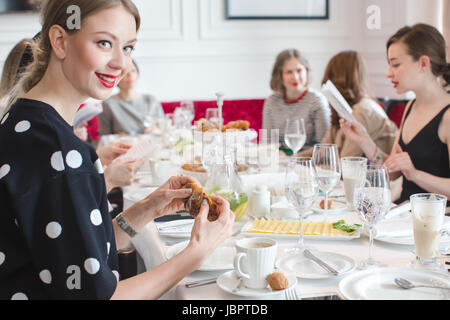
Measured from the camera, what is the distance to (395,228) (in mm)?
1365

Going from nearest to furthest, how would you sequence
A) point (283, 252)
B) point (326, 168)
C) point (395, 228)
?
point (283, 252) → point (395, 228) → point (326, 168)

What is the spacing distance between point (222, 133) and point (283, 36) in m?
3.00

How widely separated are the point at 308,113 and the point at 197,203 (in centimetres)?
275

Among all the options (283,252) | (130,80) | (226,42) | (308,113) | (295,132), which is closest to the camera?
(283,252)

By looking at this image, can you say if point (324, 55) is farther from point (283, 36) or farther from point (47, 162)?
point (47, 162)

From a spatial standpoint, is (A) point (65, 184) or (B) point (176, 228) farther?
(B) point (176, 228)

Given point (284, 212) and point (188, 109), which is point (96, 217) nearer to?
A: point (284, 212)

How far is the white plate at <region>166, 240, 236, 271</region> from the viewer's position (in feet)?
3.72

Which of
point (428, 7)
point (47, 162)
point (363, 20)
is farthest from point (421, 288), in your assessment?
point (363, 20)

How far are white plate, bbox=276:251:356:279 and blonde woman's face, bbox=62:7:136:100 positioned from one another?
1.76ft

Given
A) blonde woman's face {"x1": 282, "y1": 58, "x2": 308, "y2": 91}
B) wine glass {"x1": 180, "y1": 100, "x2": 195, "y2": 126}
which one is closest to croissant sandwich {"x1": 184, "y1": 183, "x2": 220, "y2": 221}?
wine glass {"x1": 180, "y1": 100, "x2": 195, "y2": 126}

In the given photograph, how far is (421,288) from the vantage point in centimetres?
103

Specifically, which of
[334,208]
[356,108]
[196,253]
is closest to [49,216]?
[196,253]

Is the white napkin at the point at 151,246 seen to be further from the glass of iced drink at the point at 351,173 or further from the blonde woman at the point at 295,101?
the blonde woman at the point at 295,101
